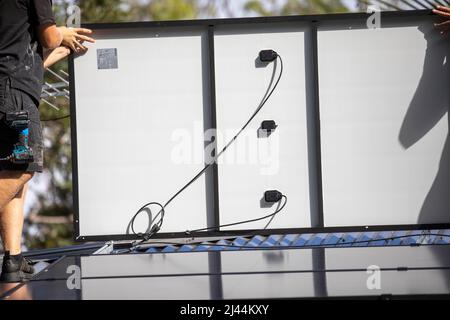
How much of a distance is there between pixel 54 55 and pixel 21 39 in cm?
88

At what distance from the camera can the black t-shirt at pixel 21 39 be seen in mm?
4570

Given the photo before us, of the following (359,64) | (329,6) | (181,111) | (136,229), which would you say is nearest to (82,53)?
(181,111)

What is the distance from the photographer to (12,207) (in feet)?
15.6

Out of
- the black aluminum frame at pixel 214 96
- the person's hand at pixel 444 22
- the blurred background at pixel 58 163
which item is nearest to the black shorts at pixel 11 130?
the black aluminum frame at pixel 214 96

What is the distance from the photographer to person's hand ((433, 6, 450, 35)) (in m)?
5.64

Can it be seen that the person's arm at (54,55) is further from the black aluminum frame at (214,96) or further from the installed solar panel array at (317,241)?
the installed solar panel array at (317,241)

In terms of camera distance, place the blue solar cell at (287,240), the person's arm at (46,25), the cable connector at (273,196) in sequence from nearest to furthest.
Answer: the person's arm at (46,25), the cable connector at (273,196), the blue solar cell at (287,240)

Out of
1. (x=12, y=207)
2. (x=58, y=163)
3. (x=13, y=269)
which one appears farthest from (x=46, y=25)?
(x=58, y=163)

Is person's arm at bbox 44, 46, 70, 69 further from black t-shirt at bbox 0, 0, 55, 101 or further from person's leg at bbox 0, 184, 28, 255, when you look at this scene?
person's leg at bbox 0, 184, 28, 255

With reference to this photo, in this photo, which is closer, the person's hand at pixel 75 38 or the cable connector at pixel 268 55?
the person's hand at pixel 75 38

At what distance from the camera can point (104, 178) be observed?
19.0 feet

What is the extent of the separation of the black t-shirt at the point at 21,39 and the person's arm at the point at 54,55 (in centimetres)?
66

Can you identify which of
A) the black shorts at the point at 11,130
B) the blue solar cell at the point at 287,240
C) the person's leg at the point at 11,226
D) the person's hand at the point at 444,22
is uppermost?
the person's hand at the point at 444,22
